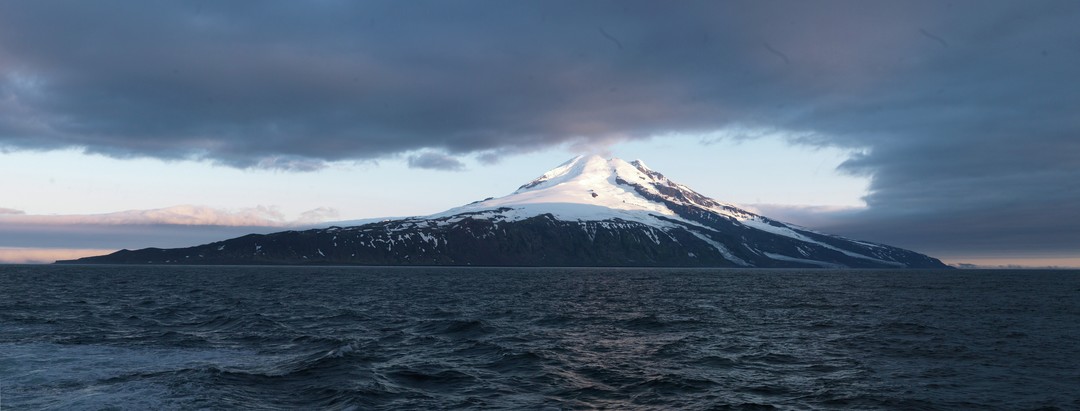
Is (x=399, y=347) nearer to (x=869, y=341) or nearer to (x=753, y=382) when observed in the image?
(x=753, y=382)

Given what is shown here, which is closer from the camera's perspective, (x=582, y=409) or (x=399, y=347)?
(x=582, y=409)

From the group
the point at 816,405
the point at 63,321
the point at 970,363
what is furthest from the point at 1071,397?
the point at 63,321

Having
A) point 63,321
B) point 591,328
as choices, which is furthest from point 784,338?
point 63,321

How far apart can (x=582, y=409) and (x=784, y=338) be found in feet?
94.4

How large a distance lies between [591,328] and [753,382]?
80.7 ft

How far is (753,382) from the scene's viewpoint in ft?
107

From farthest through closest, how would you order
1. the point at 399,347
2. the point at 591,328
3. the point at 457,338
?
the point at 591,328 → the point at 457,338 → the point at 399,347

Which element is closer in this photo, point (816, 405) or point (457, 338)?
point (816, 405)

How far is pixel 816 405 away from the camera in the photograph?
27.7 meters

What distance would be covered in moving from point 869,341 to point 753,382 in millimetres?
21310

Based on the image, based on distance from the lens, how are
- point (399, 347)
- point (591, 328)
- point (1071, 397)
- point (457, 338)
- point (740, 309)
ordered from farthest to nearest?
point (740, 309)
point (591, 328)
point (457, 338)
point (399, 347)
point (1071, 397)

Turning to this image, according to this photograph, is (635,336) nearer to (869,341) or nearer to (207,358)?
(869,341)

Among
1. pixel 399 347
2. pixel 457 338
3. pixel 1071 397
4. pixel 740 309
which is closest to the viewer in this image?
pixel 1071 397

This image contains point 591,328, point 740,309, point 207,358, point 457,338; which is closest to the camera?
point 207,358
